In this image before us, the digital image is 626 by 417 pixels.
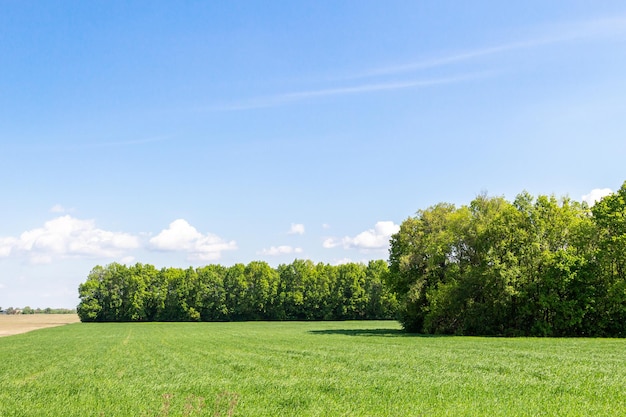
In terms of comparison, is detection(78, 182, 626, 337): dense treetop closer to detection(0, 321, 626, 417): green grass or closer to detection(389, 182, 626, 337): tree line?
detection(389, 182, 626, 337): tree line

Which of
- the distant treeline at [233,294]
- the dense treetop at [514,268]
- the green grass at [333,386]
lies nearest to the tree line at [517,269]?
the dense treetop at [514,268]

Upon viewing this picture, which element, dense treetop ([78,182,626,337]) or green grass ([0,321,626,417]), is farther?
dense treetop ([78,182,626,337])

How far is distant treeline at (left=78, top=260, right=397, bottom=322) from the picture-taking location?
13600 cm

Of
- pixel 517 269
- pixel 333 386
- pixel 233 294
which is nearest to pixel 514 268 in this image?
pixel 517 269

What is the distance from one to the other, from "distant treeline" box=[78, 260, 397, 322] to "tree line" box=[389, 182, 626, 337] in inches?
2849

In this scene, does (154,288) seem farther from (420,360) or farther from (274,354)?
(420,360)

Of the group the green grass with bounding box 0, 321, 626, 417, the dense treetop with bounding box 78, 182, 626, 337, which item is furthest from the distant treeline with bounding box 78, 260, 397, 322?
the green grass with bounding box 0, 321, 626, 417

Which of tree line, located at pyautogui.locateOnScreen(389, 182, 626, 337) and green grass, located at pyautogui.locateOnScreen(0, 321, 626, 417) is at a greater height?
tree line, located at pyautogui.locateOnScreen(389, 182, 626, 337)

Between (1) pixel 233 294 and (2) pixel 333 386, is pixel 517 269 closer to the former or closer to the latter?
(2) pixel 333 386

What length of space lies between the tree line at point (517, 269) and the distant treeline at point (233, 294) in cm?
7235

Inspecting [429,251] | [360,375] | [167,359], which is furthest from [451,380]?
[429,251]

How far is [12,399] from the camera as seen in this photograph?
60.5ft

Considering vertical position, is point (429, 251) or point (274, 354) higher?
point (429, 251)

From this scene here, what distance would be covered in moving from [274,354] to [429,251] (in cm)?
3176
